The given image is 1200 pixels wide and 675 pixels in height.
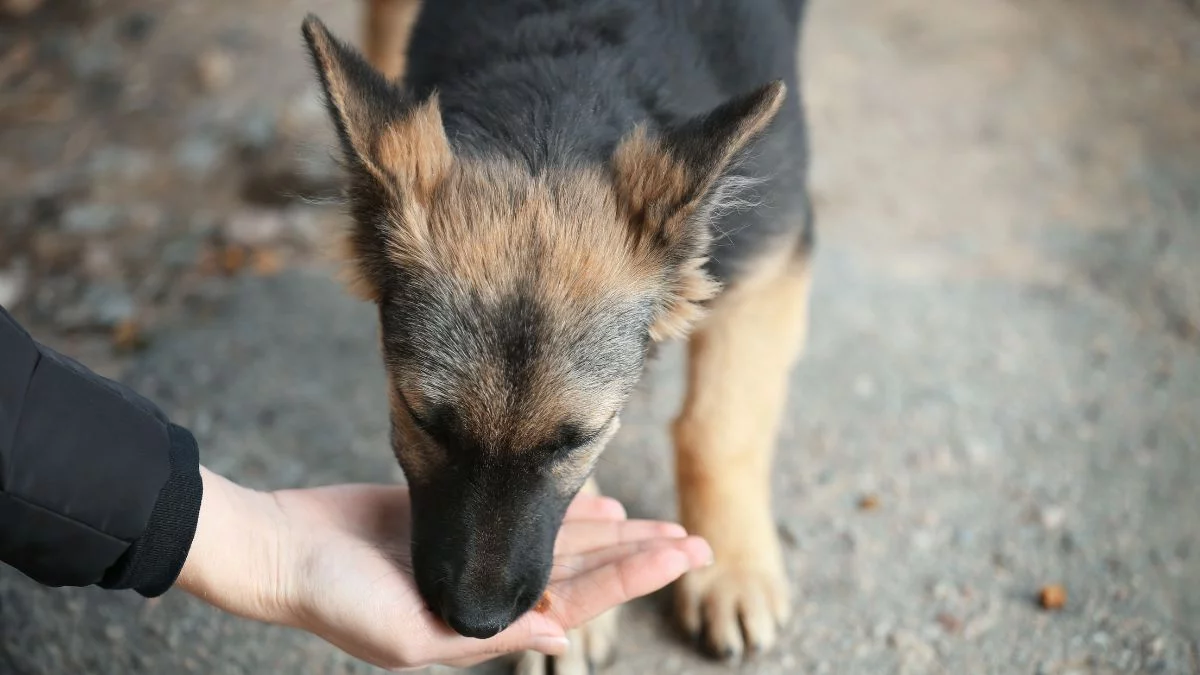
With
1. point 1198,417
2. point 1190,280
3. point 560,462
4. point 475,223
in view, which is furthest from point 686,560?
point 1190,280

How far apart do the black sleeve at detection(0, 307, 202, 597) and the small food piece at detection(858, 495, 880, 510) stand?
2.28 metres

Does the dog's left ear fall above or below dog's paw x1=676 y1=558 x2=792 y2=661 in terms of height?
above

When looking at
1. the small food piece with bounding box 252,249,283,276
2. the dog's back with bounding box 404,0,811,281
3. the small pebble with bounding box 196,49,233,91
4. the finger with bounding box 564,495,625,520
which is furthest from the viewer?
the small pebble with bounding box 196,49,233,91

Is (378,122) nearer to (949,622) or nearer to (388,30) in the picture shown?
(949,622)

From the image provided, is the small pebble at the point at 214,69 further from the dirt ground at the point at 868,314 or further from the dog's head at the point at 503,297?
the dog's head at the point at 503,297

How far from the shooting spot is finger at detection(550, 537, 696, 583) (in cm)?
298

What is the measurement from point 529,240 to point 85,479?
1093 millimetres

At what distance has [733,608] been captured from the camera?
3305 mm

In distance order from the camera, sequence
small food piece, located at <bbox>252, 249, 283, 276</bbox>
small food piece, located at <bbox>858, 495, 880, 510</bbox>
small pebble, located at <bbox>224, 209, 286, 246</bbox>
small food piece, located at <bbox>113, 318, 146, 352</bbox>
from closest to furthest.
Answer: small food piece, located at <bbox>858, 495, 880, 510</bbox>, small food piece, located at <bbox>113, 318, 146, 352</bbox>, small food piece, located at <bbox>252, 249, 283, 276</bbox>, small pebble, located at <bbox>224, 209, 286, 246</bbox>

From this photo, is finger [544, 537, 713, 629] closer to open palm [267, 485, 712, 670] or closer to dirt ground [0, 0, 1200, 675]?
open palm [267, 485, 712, 670]

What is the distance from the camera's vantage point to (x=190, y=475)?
8.42 feet

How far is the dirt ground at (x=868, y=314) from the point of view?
3.39 meters

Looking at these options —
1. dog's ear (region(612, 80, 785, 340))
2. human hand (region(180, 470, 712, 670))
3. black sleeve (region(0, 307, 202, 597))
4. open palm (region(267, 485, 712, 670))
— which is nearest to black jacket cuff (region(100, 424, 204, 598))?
black sleeve (region(0, 307, 202, 597))

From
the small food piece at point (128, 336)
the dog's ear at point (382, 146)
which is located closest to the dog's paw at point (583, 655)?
the dog's ear at point (382, 146)
